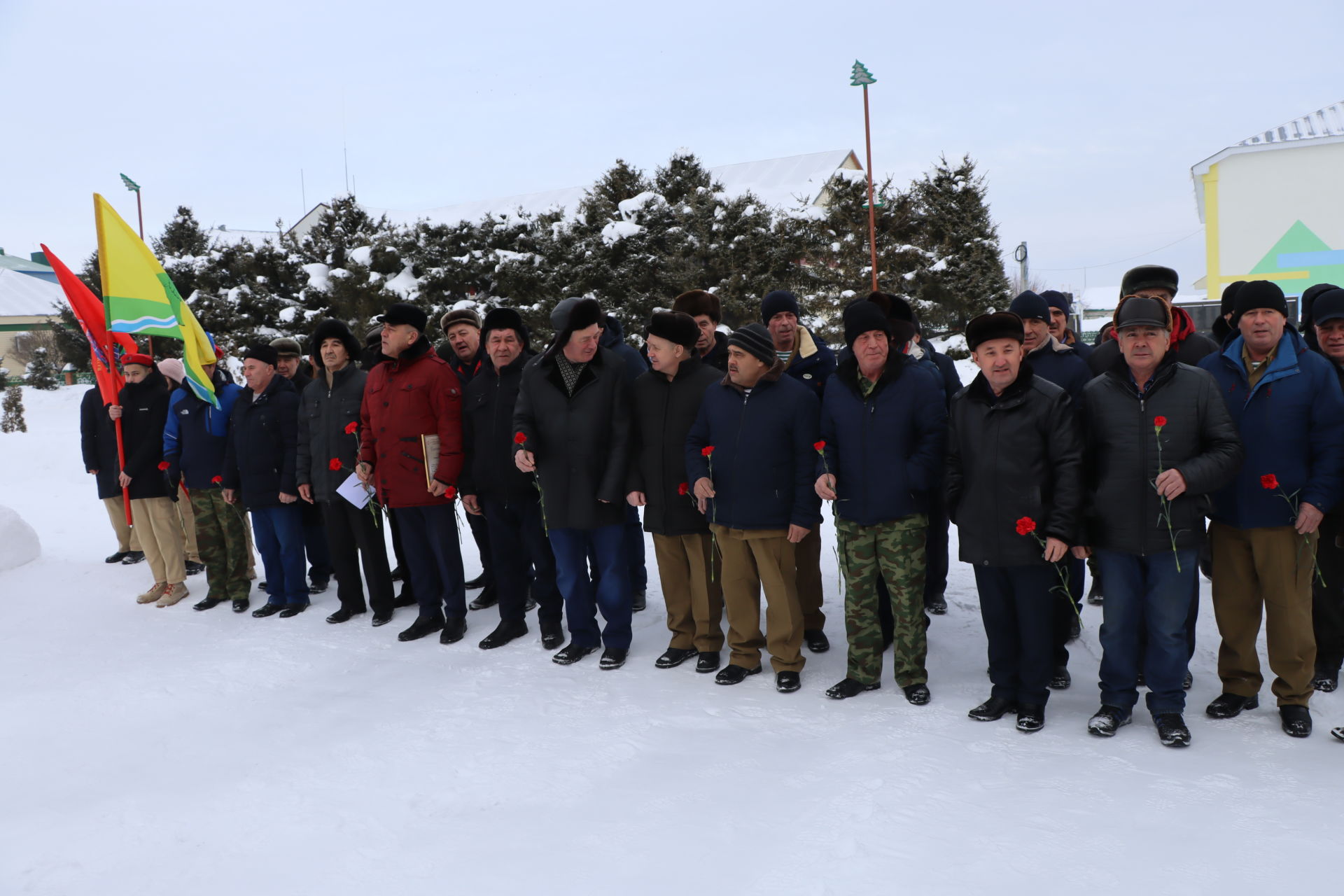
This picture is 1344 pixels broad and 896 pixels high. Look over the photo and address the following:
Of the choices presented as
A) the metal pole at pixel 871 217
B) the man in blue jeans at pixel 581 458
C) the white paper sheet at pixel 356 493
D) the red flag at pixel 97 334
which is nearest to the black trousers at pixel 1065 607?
the man in blue jeans at pixel 581 458

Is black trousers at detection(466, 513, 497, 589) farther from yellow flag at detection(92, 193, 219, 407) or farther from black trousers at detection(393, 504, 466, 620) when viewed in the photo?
yellow flag at detection(92, 193, 219, 407)

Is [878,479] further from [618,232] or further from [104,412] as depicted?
[618,232]

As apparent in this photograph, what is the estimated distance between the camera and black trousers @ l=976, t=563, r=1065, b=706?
12.8 feet

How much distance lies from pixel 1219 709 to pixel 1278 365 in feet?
4.87

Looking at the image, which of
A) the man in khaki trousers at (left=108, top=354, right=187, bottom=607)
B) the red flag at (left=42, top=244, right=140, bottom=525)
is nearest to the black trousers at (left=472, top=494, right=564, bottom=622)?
the man in khaki trousers at (left=108, top=354, right=187, bottom=607)

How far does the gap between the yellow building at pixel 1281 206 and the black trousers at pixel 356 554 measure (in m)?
21.0

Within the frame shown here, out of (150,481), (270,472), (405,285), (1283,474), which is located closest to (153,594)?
(150,481)

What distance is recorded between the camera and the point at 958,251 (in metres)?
21.6

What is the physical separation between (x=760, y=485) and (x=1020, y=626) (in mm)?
1355

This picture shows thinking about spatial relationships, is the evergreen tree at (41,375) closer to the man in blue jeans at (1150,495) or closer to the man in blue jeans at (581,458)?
→ the man in blue jeans at (581,458)

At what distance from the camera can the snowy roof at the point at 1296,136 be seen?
20312 millimetres

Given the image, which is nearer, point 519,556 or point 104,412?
point 519,556

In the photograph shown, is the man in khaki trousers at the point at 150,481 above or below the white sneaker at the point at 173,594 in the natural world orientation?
above

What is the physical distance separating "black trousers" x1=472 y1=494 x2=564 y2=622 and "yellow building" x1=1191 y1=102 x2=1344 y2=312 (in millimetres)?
20668
